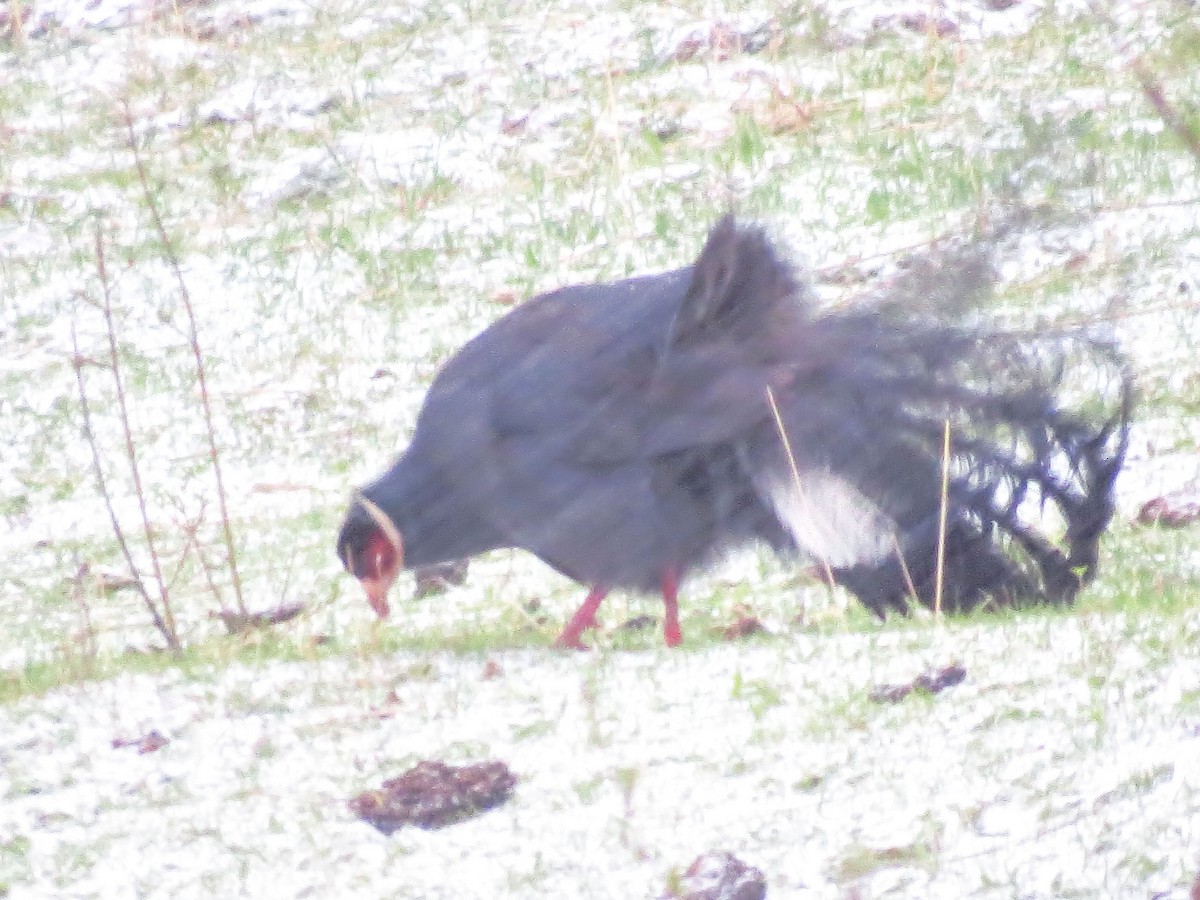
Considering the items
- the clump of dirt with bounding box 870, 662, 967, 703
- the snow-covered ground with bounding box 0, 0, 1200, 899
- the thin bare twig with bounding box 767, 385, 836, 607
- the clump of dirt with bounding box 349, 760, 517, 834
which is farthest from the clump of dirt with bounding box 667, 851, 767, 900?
the thin bare twig with bounding box 767, 385, 836, 607

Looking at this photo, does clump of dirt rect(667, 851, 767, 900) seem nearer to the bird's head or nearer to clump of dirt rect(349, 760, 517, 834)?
clump of dirt rect(349, 760, 517, 834)

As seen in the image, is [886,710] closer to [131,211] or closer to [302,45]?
[131,211]

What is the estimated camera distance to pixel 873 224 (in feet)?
26.6

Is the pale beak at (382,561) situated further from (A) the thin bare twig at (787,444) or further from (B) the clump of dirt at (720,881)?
(B) the clump of dirt at (720,881)

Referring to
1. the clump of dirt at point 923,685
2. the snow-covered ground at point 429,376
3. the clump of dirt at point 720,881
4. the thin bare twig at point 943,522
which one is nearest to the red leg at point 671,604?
the snow-covered ground at point 429,376

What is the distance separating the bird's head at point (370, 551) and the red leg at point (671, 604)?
2.38 ft

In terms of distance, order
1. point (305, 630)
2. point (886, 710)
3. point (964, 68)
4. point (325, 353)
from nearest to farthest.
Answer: point (886, 710) → point (305, 630) → point (325, 353) → point (964, 68)

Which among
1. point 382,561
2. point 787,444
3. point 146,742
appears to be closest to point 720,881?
point 146,742

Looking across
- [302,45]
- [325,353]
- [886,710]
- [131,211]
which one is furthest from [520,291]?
[886,710]

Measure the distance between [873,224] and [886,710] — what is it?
16.0ft

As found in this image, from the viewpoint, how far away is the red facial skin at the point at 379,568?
5.21m

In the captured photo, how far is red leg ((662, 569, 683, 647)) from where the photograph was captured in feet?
15.4

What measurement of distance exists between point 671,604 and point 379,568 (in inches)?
33.6

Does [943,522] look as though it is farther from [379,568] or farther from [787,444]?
[379,568]
